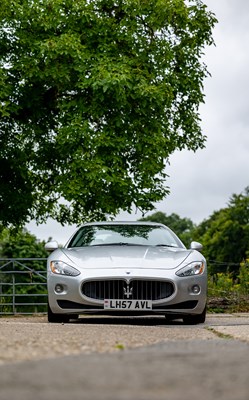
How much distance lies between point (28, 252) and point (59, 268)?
63401mm

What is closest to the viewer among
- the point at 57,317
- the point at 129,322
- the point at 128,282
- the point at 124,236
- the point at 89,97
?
the point at 128,282

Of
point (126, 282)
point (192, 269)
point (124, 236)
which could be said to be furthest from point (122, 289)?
point (124, 236)

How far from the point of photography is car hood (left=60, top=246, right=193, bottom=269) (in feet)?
37.7

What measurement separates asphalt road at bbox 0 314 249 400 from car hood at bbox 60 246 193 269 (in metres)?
6.36

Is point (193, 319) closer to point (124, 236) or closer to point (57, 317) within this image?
point (124, 236)

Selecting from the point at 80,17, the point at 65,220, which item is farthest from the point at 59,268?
the point at 65,220

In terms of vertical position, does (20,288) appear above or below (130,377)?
above

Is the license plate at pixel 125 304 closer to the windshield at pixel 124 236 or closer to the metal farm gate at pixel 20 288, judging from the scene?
the windshield at pixel 124 236

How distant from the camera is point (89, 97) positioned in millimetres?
23031

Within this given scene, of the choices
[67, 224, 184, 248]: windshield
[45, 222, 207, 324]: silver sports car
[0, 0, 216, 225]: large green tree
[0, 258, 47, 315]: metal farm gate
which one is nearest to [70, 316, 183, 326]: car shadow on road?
[45, 222, 207, 324]: silver sports car

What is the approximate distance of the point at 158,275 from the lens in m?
11.3

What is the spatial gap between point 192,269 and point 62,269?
163 cm

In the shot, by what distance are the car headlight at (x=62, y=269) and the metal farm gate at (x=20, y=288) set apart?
4699mm

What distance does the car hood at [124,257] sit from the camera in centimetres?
1150
